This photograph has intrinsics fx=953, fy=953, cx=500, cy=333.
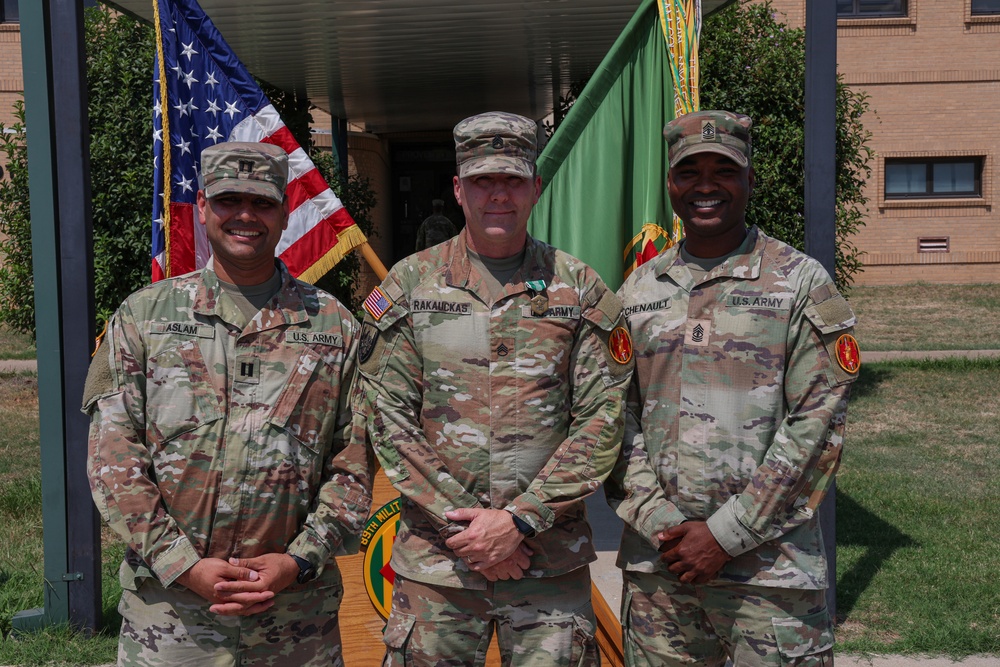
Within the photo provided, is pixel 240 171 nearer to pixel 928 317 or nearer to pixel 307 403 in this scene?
pixel 307 403

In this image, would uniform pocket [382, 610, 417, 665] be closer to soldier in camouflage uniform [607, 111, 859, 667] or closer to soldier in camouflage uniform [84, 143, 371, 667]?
soldier in camouflage uniform [84, 143, 371, 667]

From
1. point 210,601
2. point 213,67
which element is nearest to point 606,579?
point 210,601

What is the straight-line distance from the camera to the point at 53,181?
4066mm

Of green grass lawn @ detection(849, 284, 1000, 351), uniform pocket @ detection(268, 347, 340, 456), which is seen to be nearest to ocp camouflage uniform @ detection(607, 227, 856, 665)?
uniform pocket @ detection(268, 347, 340, 456)

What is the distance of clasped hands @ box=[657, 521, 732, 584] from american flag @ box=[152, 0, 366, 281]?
2266mm

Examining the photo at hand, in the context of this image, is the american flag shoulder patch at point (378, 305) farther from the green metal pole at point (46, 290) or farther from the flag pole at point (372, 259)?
the green metal pole at point (46, 290)

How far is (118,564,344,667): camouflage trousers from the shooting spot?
2.36 meters

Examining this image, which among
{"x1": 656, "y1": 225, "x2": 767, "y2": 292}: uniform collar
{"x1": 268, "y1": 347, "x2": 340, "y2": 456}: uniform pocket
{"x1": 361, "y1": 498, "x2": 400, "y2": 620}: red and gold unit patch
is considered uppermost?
{"x1": 656, "y1": 225, "x2": 767, "y2": 292}: uniform collar

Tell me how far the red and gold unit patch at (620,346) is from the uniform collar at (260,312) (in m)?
0.82

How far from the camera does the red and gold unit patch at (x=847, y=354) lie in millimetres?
2475

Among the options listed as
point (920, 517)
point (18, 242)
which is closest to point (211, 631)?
point (920, 517)

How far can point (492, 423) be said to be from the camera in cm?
254

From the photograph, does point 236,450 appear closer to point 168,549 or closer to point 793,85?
point 168,549

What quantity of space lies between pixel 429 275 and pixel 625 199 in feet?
5.74
